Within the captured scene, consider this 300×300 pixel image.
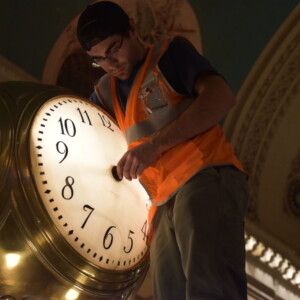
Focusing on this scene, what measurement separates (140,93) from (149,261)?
0.36 meters

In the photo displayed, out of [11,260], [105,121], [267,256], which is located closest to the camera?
[11,260]

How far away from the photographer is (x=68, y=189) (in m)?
1.07

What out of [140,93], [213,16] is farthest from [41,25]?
[140,93]

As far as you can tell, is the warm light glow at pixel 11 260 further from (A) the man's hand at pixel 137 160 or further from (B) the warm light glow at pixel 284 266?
(B) the warm light glow at pixel 284 266

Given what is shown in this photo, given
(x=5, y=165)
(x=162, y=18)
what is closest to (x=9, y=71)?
(x=162, y=18)

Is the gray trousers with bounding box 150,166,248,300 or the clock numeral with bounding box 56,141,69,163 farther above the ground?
the clock numeral with bounding box 56,141,69,163

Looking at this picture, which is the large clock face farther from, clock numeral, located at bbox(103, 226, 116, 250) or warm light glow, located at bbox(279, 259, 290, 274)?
warm light glow, located at bbox(279, 259, 290, 274)

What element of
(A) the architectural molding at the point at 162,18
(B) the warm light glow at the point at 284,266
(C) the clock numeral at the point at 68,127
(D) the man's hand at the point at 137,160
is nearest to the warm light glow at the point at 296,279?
(B) the warm light glow at the point at 284,266

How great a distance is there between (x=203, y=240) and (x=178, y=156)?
0.21m

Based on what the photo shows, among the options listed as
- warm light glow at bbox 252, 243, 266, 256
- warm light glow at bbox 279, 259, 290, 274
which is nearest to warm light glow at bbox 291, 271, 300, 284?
warm light glow at bbox 279, 259, 290, 274

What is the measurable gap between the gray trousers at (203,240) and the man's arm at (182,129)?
0.29 feet

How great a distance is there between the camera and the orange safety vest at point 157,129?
1.18m

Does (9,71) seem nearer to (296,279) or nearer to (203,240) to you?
(203,240)

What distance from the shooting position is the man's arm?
1.16m
